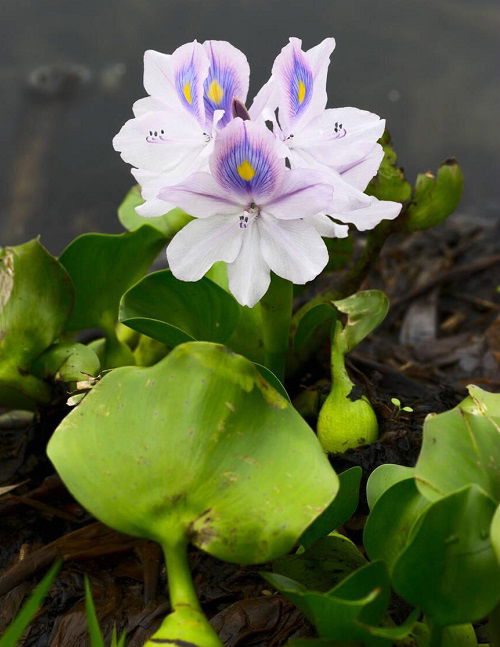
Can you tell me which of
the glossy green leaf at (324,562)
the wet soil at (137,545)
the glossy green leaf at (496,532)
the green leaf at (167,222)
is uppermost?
the green leaf at (167,222)

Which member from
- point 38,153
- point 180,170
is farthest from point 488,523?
point 38,153

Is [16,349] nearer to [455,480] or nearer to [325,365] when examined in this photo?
[325,365]

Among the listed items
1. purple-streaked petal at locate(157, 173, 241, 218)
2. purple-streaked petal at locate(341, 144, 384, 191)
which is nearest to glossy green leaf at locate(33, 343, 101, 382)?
purple-streaked petal at locate(157, 173, 241, 218)

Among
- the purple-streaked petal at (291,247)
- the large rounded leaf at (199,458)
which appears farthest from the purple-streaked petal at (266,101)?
the large rounded leaf at (199,458)

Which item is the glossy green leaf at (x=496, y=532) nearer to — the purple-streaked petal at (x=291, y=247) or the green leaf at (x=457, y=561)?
the green leaf at (x=457, y=561)

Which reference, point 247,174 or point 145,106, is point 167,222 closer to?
point 145,106

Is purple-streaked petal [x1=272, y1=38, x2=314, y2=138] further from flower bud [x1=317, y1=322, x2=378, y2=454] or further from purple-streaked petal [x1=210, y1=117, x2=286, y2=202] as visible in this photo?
flower bud [x1=317, y1=322, x2=378, y2=454]
